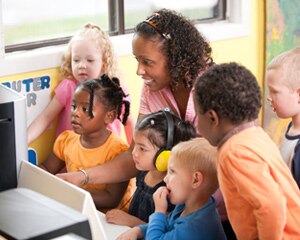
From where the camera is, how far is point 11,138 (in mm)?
1293

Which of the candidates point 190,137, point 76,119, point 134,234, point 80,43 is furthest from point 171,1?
point 134,234

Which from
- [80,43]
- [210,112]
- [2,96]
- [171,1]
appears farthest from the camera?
[171,1]

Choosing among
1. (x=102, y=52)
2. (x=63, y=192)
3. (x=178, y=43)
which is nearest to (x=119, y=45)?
(x=102, y=52)

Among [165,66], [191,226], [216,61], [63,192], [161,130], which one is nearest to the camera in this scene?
[63,192]

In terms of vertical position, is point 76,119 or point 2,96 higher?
point 2,96

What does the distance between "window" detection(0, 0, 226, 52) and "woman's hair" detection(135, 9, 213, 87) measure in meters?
0.74

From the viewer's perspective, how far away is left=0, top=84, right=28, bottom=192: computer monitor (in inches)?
50.3

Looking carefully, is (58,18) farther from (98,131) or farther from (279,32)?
(279,32)

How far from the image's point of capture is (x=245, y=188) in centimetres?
138

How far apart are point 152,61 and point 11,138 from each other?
0.83 meters

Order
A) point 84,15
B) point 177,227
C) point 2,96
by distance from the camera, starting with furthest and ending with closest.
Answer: point 84,15
point 177,227
point 2,96

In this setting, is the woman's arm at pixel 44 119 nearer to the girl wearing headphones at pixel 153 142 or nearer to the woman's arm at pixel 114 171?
the woman's arm at pixel 114 171

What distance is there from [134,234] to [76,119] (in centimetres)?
66

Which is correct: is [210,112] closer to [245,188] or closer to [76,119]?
[245,188]
